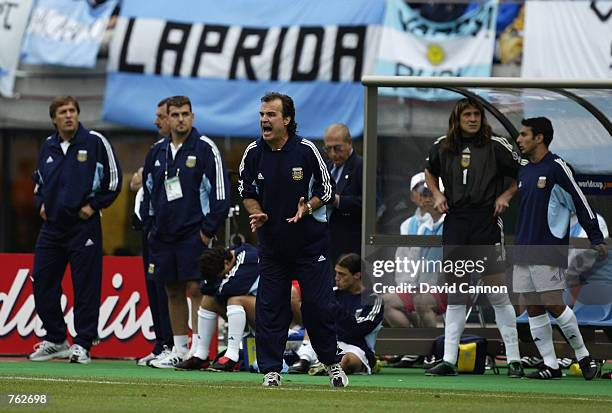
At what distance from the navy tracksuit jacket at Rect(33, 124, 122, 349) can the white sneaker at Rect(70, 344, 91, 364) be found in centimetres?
8

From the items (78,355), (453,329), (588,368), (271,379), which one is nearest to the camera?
(271,379)

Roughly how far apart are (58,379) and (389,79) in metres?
3.80

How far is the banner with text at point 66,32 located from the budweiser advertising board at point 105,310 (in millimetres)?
7621

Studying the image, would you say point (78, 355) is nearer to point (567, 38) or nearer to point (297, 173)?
point (297, 173)

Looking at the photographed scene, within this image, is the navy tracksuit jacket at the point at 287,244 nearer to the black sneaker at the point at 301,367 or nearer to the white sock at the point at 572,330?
the black sneaker at the point at 301,367

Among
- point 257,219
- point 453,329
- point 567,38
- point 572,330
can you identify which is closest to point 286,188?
point 257,219

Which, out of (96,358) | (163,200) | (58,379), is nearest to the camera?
(58,379)

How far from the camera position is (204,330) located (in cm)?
1444

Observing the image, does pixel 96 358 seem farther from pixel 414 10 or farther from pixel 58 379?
pixel 414 10

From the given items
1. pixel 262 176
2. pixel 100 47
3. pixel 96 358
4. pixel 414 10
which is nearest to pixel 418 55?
pixel 414 10

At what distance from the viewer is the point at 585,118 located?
560 inches

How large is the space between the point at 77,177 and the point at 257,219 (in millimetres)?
3962

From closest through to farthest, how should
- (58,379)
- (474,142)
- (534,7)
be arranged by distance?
(58,379) → (474,142) → (534,7)
